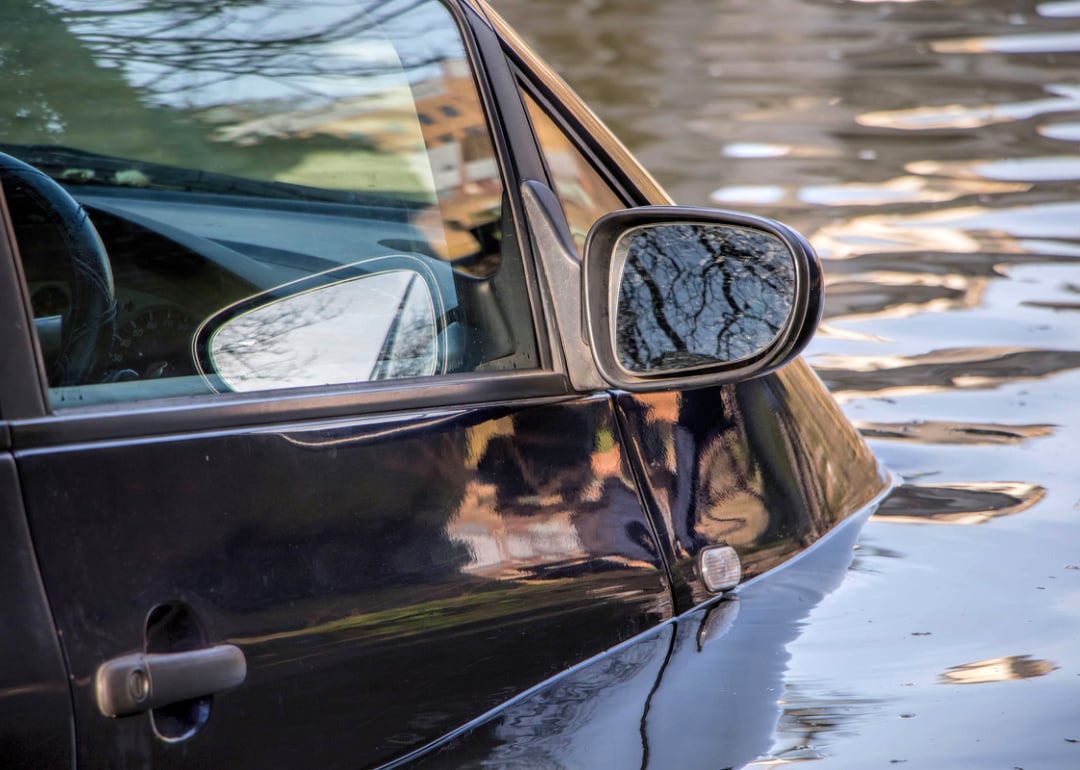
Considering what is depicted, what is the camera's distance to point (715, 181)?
864 centimetres

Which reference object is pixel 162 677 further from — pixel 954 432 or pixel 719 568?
pixel 954 432

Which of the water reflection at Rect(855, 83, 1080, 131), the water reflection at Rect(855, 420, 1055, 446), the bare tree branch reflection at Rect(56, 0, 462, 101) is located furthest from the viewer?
the water reflection at Rect(855, 83, 1080, 131)

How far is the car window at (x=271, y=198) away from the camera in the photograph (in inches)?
71.3

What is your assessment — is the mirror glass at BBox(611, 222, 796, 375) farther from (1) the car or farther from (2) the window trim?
(2) the window trim

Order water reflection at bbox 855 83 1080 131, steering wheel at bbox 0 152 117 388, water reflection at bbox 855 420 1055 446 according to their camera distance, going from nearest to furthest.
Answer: steering wheel at bbox 0 152 117 388 < water reflection at bbox 855 420 1055 446 < water reflection at bbox 855 83 1080 131

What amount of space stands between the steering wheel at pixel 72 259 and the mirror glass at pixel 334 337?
0.15 m

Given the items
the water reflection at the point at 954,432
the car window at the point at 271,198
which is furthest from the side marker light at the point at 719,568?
the water reflection at the point at 954,432

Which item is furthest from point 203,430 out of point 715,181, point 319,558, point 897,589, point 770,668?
point 715,181

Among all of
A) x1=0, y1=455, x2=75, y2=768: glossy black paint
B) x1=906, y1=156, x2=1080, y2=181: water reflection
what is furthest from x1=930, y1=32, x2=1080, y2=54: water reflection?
x1=0, y1=455, x2=75, y2=768: glossy black paint

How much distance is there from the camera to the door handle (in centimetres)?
147

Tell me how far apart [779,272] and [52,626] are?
1.16 m

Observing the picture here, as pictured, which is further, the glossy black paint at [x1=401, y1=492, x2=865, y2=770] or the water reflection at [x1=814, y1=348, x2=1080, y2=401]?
the water reflection at [x1=814, y1=348, x2=1080, y2=401]

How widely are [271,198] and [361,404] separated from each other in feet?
1.98

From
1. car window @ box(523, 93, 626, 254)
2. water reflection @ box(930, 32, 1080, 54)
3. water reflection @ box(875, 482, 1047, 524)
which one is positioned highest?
car window @ box(523, 93, 626, 254)
